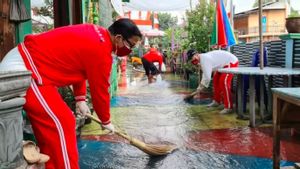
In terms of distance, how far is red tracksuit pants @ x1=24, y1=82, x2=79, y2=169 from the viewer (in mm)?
2504

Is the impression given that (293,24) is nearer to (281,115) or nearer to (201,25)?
(281,115)

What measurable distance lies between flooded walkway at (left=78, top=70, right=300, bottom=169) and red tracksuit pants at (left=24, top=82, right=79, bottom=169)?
1693mm

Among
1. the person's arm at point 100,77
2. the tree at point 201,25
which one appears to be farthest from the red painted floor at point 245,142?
the tree at point 201,25

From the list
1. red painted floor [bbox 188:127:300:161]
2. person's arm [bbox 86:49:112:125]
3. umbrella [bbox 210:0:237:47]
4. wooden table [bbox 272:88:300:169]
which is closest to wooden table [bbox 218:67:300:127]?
red painted floor [bbox 188:127:300:161]

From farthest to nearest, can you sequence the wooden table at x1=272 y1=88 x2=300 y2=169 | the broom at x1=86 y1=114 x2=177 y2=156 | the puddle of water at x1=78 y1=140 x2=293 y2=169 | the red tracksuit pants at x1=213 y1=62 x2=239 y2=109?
the red tracksuit pants at x1=213 y1=62 x2=239 y2=109 < the broom at x1=86 y1=114 x2=177 y2=156 < the puddle of water at x1=78 y1=140 x2=293 y2=169 < the wooden table at x1=272 y1=88 x2=300 y2=169

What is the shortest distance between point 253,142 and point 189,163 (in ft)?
4.43

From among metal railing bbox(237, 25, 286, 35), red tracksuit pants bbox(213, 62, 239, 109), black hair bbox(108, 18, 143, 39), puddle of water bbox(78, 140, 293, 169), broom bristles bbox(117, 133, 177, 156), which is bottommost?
puddle of water bbox(78, 140, 293, 169)

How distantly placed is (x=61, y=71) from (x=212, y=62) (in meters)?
5.35

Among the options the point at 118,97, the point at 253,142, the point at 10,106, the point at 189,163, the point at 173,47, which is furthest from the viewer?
the point at 173,47

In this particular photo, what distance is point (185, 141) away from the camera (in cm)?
538

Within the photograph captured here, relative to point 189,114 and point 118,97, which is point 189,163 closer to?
point 189,114

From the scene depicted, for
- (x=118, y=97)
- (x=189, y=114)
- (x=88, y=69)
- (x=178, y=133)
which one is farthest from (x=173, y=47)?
(x=88, y=69)

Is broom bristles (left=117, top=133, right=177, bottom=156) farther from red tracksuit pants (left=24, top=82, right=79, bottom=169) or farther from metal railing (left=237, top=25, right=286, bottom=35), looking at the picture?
metal railing (left=237, top=25, right=286, bottom=35)

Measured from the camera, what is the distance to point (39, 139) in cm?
260
